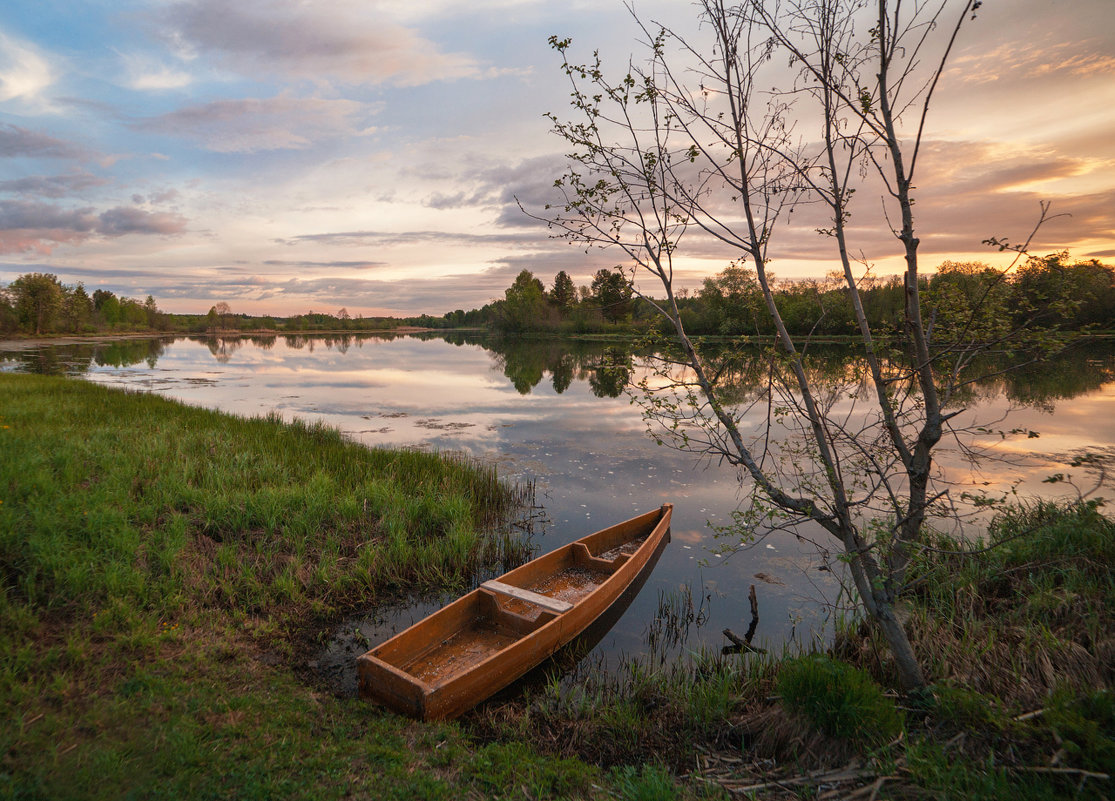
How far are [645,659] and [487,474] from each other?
5.99 metres

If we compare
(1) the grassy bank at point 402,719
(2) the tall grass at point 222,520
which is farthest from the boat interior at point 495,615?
(2) the tall grass at point 222,520

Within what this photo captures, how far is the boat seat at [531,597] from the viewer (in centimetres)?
600

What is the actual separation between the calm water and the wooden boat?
64 centimetres

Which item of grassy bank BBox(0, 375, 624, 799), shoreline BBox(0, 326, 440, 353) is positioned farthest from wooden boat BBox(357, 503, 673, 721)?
shoreline BBox(0, 326, 440, 353)

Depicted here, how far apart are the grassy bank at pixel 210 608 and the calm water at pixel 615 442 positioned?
4.31 ft

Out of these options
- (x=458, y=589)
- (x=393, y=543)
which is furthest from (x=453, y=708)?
(x=393, y=543)

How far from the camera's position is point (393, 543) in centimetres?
805

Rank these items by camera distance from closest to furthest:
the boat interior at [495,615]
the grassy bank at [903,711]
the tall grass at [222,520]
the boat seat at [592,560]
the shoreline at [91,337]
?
the grassy bank at [903,711] < the boat interior at [495,615] < the tall grass at [222,520] < the boat seat at [592,560] < the shoreline at [91,337]

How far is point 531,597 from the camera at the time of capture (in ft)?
20.2

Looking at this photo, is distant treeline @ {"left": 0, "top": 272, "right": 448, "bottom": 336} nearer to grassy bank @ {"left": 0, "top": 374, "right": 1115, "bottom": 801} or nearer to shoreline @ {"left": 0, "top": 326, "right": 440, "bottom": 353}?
shoreline @ {"left": 0, "top": 326, "right": 440, "bottom": 353}

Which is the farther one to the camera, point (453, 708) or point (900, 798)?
point (453, 708)

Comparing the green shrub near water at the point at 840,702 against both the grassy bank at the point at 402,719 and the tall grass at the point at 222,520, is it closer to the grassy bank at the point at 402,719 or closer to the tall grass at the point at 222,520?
the grassy bank at the point at 402,719

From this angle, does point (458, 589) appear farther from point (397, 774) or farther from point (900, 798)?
point (900, 798)

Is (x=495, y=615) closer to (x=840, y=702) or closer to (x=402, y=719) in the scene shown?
(x=402, y=719)
